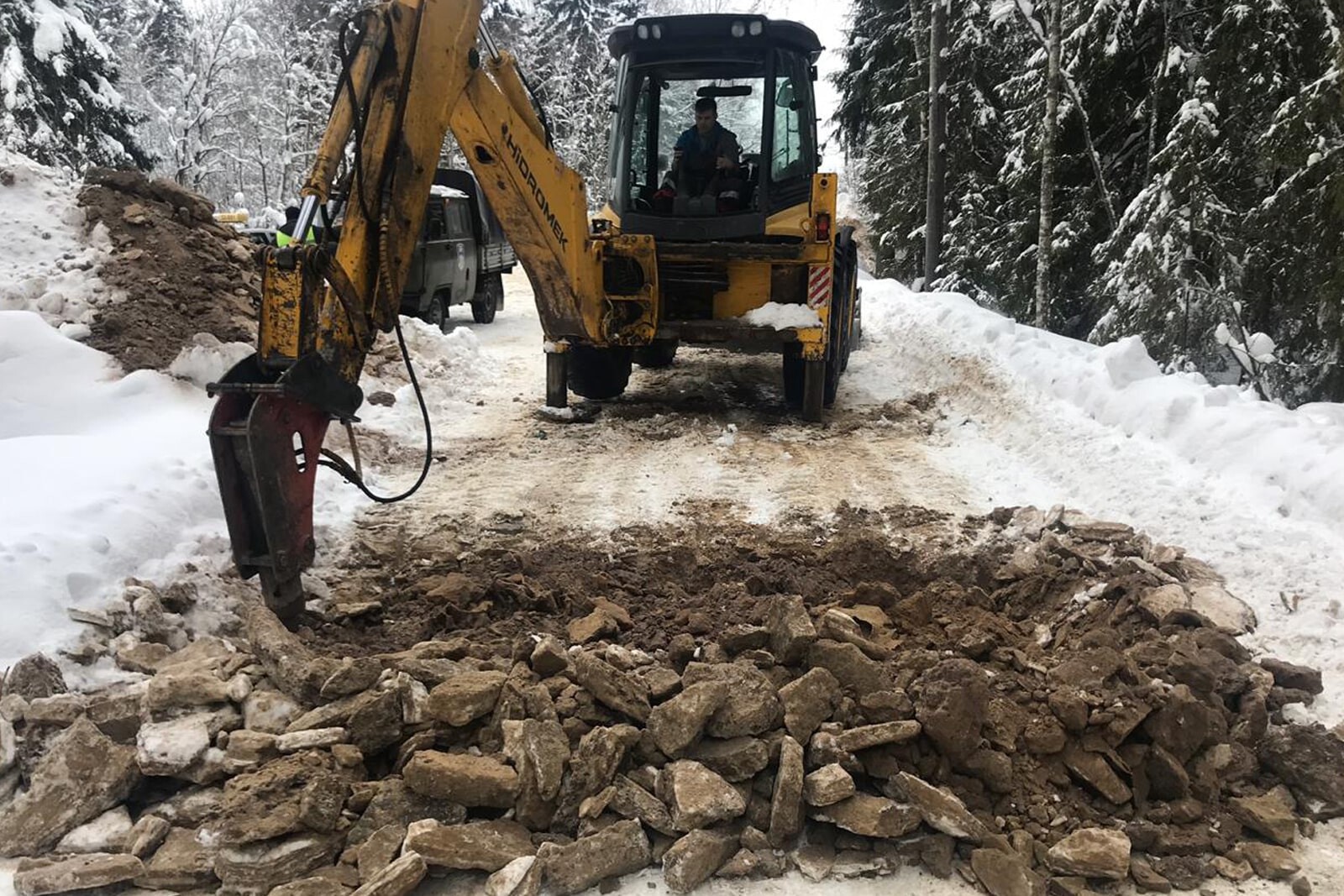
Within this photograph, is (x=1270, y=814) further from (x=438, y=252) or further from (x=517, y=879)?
(x=438, y=252)

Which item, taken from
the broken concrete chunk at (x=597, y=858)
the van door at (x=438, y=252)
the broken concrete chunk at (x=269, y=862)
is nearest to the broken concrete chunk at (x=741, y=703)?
the broken concrete chunk at (x=597, y=858)

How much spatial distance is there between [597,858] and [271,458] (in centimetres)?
232

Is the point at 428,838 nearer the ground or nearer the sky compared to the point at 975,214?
nearer the ground

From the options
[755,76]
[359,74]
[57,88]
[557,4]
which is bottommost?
[359,74]

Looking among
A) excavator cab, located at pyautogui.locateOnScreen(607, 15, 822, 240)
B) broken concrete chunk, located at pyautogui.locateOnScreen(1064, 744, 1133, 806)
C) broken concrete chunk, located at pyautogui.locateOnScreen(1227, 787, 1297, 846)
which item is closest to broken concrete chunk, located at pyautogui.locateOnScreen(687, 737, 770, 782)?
broken concrete chunk, located at pyautogui.locateOnScreen(1064, 744, 1133, 806)

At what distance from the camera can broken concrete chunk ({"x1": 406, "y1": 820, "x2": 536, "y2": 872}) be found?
2.70m

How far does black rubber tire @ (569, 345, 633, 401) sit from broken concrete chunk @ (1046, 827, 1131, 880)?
256 inches

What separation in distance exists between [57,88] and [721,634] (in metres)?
20.2

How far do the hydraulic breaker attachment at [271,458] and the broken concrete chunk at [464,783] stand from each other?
1599mm

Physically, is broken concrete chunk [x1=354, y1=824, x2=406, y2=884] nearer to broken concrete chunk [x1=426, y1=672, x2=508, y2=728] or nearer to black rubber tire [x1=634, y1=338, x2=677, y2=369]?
broken concrete chunk [x1=426, y1=672, x2=508, y2=728]

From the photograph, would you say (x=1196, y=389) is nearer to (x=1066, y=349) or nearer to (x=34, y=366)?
(x=1066, y=349)

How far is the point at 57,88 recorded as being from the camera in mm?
17797

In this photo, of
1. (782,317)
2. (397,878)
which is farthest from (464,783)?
(782,317)

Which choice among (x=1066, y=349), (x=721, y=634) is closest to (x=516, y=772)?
(x=721, y=634)
